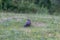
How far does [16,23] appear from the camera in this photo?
8297 mm

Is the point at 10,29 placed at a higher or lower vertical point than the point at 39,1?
higher

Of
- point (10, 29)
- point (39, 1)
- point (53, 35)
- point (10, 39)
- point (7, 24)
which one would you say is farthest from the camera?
point (39, 1)

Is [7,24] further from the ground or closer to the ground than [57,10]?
further from the ground

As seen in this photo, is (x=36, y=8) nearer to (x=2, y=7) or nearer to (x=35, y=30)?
(x=2, y=7)

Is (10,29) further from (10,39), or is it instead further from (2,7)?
(2,7)

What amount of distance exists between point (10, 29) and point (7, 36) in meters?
0.85

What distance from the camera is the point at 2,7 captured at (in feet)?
42.4

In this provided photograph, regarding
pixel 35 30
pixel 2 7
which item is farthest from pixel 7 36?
pixel 2 7

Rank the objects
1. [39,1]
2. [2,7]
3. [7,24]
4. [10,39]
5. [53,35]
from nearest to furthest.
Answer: [10,39] → [53,35] → [7,24] → [2,7] → [39,1]

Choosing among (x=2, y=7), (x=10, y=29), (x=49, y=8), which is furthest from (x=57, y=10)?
(x=10, y=29)

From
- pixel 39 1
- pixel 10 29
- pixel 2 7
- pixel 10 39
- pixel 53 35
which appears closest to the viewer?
pixel 10 39

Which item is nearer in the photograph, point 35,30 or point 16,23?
point 35,30

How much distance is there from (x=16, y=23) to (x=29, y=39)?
2.20m

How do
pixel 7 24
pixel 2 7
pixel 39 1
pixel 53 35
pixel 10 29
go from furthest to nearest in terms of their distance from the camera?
pixel 39 1 < pixel 2 7 < pixel 7 24 < pixel 10 29 < pixel 53 35
